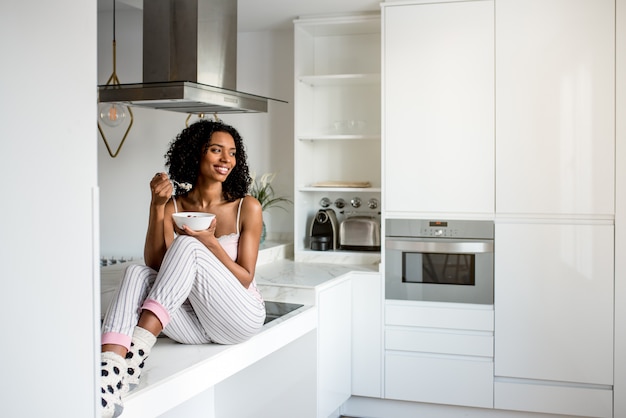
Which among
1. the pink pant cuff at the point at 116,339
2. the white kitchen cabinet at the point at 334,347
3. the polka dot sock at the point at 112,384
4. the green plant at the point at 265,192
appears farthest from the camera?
the green plant at the point at 265,192

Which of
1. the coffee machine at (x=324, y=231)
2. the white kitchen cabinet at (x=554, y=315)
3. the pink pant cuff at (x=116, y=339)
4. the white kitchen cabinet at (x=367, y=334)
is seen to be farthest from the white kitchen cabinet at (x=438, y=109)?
the pink pant cuff at (x=116, y=339)

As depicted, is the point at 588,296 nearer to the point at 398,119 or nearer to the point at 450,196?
the point at 450,196

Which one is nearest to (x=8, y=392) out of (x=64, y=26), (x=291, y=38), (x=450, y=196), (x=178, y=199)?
(x=64, y=26)

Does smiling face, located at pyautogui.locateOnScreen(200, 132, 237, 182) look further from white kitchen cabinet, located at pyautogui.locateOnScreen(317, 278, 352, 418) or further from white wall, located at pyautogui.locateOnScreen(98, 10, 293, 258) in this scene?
white wall, located at pyautogui.locateOnScreen(98, 10, 293, 258)

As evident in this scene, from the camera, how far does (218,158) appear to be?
262 cm

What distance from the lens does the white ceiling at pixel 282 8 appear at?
360 cm

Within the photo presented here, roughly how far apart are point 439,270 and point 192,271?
1.72 metres

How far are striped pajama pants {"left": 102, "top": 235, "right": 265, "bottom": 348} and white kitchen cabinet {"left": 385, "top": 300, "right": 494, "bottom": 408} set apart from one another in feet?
4.15

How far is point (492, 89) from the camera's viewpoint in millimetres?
3408

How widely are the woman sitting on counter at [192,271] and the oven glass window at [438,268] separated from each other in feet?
3.95

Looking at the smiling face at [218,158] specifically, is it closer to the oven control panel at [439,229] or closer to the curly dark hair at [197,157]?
the curly dark hair at [197,157]

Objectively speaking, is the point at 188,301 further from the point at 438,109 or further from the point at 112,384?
the point at 438,109

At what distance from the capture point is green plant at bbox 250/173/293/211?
13.6ft

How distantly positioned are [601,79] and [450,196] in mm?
905
